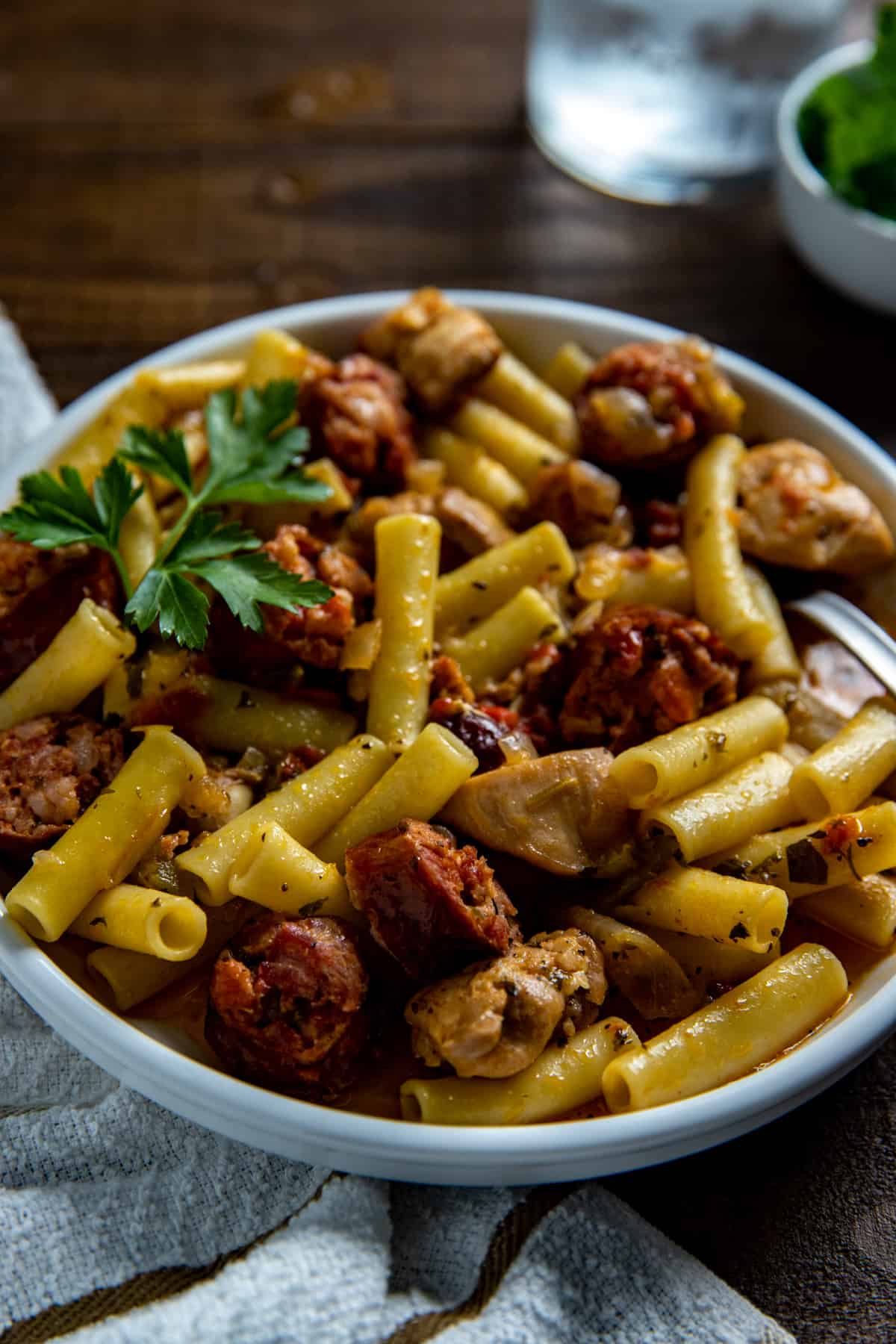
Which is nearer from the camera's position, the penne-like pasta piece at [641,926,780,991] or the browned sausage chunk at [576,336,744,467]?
the penne-like pasta piece at [641,926,780,991]

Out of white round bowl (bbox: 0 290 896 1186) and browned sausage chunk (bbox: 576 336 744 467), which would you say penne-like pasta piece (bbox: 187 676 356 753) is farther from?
browned sausage chunk (bbox: 576 336 744 467)

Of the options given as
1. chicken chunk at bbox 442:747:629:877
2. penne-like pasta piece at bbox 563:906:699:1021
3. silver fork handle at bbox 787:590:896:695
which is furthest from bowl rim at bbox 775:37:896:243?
penne-like pasta piece at bbox 563:906:699:1021

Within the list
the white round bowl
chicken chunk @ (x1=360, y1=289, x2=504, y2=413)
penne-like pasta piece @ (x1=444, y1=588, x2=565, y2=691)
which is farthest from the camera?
chicken chunk @ (x1=360, y1=289, x2=504, y2=413)

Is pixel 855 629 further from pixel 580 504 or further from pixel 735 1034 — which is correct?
pixel 735 1034

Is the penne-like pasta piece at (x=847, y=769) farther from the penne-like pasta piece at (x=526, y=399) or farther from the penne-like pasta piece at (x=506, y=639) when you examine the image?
the penne-like pasta piece at (x=526, y=399)

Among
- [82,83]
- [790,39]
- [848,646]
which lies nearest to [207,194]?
[82,83]

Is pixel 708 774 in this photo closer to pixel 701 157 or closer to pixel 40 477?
pixel 40 477

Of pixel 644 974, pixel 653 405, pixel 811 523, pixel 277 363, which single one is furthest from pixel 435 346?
pixel 644 974
